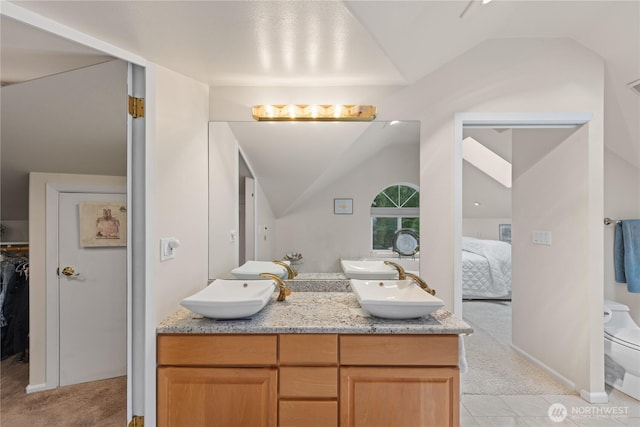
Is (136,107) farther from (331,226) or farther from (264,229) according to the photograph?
(331,226)

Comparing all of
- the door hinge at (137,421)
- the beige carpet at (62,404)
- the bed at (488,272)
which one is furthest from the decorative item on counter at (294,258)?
the bed at (488,272)

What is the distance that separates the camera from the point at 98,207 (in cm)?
237

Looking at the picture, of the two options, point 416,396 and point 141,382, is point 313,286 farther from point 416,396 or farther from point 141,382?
point 141,382

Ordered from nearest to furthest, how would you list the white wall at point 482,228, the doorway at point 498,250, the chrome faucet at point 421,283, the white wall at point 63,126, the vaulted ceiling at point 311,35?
the vaulted ceiling at point 311,35 < the white wall at point 63,126 < the chrome faucet at point 421,283 < the doorway at point 498,250 < the white wall at point 482,228

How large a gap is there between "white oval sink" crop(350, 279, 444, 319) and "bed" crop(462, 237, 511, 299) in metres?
3.06

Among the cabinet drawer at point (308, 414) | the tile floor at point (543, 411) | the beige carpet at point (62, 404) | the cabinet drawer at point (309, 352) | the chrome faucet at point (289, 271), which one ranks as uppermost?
the chrome faucet at point (289, 271)

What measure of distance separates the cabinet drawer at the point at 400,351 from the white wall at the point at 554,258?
1403 millimetres

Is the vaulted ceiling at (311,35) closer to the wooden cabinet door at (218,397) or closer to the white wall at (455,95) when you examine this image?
the white wall at (455,95)

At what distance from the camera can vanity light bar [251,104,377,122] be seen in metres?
2.11

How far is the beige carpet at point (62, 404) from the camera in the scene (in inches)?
78.4

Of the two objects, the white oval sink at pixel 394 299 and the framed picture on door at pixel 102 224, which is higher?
the framed picture on door at pixel 102 224

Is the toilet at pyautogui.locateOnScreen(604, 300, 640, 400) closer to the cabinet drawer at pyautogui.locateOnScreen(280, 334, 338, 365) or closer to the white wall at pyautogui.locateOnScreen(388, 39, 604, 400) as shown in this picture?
the white wall at pyautogui.locateOnScreen(388, 39, 604, 400)

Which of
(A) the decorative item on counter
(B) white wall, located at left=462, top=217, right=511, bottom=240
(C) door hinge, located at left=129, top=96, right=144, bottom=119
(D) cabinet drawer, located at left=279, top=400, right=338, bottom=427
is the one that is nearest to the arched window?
(A) the decorative item on counter

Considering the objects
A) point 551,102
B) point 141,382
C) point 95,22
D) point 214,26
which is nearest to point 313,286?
point 141,382
